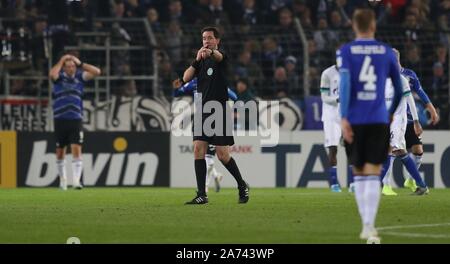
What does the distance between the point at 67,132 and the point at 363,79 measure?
41.5ft

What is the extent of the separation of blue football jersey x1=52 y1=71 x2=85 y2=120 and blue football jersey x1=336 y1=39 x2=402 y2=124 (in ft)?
40.9

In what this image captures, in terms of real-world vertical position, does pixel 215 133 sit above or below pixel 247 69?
below

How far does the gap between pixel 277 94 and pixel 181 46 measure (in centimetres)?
242

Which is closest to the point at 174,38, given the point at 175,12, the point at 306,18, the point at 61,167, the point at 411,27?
the point at 175,12

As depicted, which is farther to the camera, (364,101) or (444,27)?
(444,27)

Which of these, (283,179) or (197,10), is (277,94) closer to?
(283,179)

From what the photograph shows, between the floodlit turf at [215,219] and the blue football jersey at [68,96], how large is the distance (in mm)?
4495

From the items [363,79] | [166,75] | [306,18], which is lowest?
[363,79]

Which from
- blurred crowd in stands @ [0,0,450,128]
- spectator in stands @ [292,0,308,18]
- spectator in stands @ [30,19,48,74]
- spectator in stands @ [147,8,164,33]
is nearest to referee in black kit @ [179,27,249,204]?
blurred crowd in stands @ [0,0,450,128]

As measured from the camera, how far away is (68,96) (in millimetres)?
23031

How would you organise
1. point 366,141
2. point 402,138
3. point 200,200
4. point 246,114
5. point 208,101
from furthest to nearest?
1. point 246,114
2. point 402,138
3. point 200,200
4. point 208,101
5. point 366,141

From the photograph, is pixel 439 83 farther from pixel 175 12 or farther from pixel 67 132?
pixel 67 132

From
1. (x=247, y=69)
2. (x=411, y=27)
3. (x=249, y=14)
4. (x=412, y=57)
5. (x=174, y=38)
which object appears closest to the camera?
(x=412, y=57)

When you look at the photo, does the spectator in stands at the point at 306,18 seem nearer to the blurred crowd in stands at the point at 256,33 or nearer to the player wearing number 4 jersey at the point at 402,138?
the blurred crowd in stands at the point at 256,33
